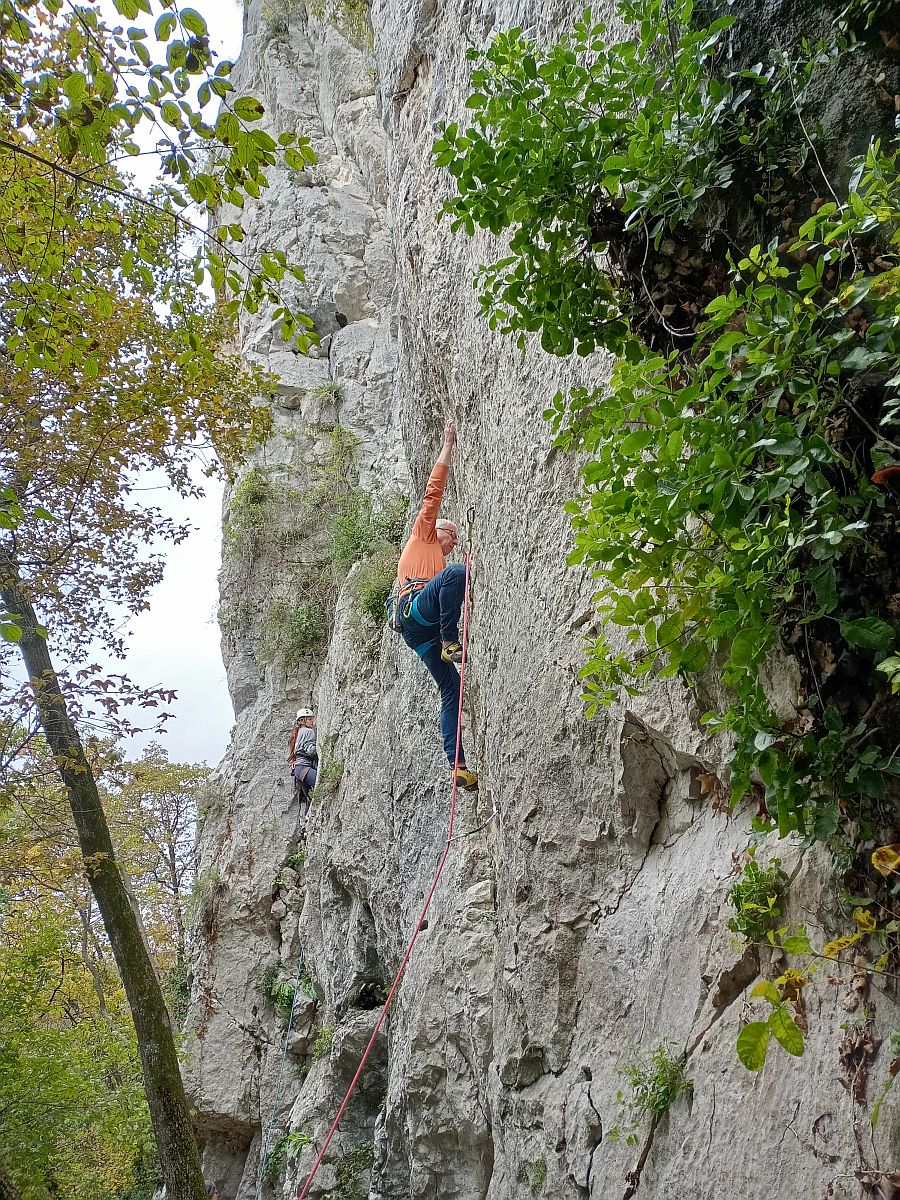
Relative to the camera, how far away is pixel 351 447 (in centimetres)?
1395

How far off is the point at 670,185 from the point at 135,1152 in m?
14.5

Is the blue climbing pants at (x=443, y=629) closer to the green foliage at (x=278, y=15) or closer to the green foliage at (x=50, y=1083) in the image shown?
the green foliage at (x=50, y=1083)

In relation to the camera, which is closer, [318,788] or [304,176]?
[318,788]

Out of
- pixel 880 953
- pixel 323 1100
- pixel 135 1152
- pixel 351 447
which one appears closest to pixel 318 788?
pixel 323 1100

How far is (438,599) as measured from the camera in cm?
653

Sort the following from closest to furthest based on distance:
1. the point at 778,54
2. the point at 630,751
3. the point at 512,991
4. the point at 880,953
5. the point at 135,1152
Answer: the point at 880,953 < the point at 778,54 < the point at 630,751 < the point at 512,991 < the point at 135,1152

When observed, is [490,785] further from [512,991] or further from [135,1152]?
[135,1152]

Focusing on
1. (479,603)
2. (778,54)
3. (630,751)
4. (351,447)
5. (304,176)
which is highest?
(304,176)

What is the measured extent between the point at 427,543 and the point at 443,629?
0.86m

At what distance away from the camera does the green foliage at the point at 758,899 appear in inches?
109

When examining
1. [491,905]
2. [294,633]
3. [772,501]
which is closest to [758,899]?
[772,501]

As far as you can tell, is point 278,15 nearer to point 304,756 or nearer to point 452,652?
point 304,756

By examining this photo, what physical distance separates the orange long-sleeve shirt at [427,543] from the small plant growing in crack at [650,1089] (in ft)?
13.5

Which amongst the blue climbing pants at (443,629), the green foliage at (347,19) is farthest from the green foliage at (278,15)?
the blue climbing pants at (443,629)
